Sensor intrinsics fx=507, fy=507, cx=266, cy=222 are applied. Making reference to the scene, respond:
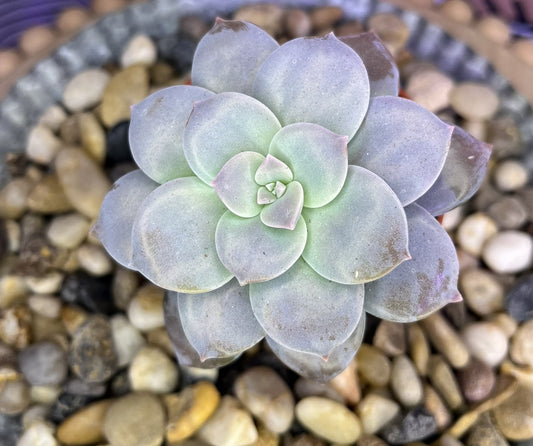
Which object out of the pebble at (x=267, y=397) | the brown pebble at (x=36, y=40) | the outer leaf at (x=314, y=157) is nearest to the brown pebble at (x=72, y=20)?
the brown pebble at (x=36, y=40)

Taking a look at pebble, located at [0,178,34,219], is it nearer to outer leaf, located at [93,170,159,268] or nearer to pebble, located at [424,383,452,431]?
outer leaf, located at [93,170,159,268]

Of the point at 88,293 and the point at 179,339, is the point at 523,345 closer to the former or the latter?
the point at 179,339

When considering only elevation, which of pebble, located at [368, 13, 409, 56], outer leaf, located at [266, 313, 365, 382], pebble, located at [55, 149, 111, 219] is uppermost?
pebble, located at [368, 13, 409, 56]

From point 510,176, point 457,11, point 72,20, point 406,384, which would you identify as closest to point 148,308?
point 406,384

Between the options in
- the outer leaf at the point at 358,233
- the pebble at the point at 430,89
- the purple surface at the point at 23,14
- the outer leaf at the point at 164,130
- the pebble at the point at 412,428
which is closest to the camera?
the outer leaf at the point at 358,233

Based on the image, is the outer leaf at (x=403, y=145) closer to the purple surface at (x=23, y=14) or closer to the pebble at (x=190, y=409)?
the pebble at (x=190, y=409)

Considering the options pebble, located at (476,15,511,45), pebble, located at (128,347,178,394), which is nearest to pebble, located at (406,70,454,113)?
pebble, located at (476,15,511,45)
